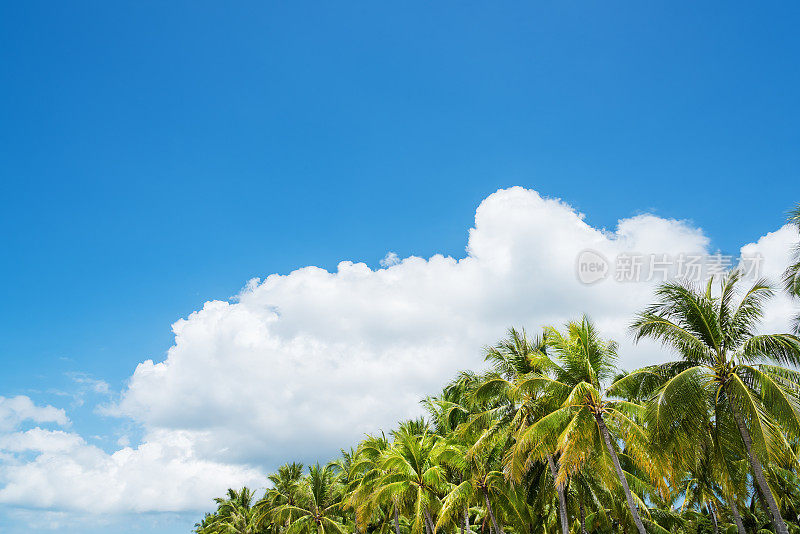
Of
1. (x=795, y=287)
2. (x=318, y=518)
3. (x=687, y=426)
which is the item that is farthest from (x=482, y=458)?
(x=318, y=518)

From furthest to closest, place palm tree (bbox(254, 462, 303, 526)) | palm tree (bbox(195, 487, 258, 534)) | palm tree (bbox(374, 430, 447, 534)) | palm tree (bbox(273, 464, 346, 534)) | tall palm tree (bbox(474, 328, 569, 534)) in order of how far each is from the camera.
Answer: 1. palm tree (bbox(195, 487, 258, 534))
2. palm tree (bbox(254, 462, 303, 526))
3. palm tree (bbox(273, 464, 346, 534))
4. palm tree (bbox(374, 430, 447, 534))
5. tall palm tree (bbox(474, 328, 569, 534))

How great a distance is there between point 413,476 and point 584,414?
13.1 meters

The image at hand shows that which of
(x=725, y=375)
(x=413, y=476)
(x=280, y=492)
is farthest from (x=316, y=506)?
(x=725, y=375)

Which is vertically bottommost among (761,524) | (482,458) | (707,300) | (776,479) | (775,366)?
(761,524)

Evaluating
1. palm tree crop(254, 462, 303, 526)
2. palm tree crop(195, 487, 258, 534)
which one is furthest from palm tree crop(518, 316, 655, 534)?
palm tree crop(195, 487, 258, 534)

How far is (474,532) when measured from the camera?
43.5 m

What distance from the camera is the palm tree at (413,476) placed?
1160 inches

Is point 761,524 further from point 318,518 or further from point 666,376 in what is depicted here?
point 318,518

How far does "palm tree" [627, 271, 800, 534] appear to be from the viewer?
16812mm

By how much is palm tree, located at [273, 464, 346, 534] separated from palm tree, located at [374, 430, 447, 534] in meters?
16.8

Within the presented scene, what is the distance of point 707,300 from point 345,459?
41703mm

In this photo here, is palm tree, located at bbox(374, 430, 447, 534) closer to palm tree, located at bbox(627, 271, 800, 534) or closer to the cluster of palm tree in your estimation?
the cluster of palm tree

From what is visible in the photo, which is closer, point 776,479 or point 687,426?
point 687,426

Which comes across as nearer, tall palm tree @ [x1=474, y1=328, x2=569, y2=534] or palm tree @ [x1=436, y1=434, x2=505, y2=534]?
tall palm tree @ [x1=474, y1=328, x2=569, y2=534]
